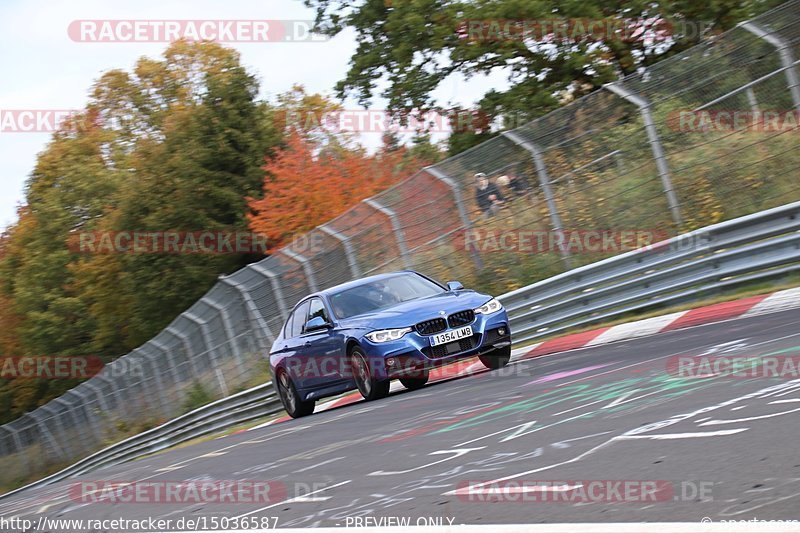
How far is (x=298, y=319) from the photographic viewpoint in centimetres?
1545

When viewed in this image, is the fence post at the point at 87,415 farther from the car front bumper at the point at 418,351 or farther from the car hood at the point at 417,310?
the car front bumper at the point at 418,351

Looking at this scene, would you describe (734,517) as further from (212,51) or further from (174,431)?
(212,51)

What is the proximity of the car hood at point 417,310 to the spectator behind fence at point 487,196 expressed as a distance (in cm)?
378

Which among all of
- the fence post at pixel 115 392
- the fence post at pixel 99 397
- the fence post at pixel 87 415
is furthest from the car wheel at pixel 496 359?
the fence post at pixel 87 415

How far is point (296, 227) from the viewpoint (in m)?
39.4

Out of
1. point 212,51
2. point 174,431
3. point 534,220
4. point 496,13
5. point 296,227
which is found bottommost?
point 174,431

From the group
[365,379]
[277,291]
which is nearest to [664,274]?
[365,379]

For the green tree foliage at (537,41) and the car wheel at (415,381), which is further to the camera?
the green tree foliage at (537,41)

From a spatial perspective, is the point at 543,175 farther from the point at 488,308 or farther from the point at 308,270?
the point at 308,270

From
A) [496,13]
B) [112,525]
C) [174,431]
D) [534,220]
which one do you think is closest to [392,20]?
[496,13]

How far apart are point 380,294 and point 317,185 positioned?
24670 mm

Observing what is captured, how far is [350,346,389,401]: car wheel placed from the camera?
13312 mm

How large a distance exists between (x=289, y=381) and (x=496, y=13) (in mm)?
18273

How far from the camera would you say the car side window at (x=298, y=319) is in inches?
599
